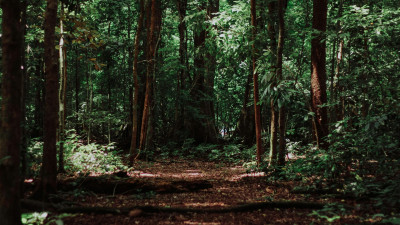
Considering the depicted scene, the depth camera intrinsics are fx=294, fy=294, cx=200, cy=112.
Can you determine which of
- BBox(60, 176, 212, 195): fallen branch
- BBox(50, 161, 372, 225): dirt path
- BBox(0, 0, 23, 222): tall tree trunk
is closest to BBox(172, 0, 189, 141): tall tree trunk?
BBox(50, 161, 372, 225): dirt path

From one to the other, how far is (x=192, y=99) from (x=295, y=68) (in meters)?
6.66

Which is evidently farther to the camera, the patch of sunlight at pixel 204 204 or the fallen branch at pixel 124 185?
the fallen branch at pixel 124 185

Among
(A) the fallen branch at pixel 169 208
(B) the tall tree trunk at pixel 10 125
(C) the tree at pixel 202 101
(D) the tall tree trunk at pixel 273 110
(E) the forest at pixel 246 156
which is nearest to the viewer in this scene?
(B) the tall tree trunk at pixel 10 125

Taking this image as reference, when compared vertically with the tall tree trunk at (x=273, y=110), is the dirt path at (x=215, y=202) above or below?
below

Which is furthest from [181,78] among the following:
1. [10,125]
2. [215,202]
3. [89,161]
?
[10,125]

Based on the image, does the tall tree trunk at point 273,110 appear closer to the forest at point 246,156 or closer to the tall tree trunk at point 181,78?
the forest at point 246,156

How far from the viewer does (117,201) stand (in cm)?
629

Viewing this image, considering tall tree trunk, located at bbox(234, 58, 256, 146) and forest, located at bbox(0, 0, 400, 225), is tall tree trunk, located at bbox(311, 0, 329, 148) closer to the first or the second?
forest, located at bbox(0, 0, 400, 225)

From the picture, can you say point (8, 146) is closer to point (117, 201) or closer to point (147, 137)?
point (117, 201)

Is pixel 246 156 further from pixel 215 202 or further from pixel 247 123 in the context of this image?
pixel 215 202

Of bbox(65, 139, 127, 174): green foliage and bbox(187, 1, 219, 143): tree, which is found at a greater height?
bbox(187, 1, 219, 143): tree

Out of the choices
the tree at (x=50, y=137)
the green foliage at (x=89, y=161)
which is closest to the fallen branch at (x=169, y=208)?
the tree at (x=50, y=137)

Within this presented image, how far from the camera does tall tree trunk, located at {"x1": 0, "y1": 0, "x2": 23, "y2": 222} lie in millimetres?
3439

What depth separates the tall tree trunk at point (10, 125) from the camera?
344 centimetres
